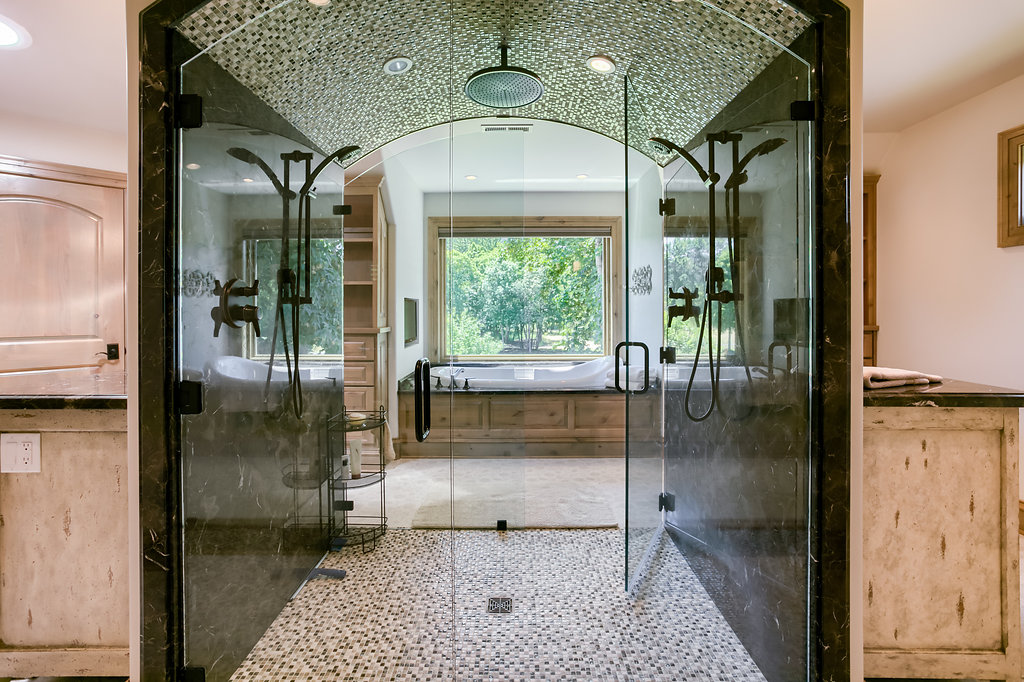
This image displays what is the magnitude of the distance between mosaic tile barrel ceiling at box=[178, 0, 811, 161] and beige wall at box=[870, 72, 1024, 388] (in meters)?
2.19

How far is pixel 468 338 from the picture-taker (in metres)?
2.07

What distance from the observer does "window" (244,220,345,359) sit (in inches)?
71.3

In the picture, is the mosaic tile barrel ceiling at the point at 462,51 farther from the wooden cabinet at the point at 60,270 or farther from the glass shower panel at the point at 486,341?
the wooden cabinet at the point at 60,270

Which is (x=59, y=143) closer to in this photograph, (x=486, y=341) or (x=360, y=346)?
(x=360, y=346)

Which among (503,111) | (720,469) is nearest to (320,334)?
(503,111)

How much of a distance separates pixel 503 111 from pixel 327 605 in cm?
230

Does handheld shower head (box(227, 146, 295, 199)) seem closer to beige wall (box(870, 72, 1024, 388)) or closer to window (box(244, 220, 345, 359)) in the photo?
window (box(244, 220, 345, 359))

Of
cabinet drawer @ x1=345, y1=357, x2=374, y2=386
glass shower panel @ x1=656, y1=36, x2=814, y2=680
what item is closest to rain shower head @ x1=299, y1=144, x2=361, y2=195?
cabinet drawer @ x1=345, y1=357, x2=374, y2=386

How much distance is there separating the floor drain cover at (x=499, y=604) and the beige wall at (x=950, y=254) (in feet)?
9.87

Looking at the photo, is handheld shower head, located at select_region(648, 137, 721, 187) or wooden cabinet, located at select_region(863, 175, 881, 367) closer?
handheld shower head, located at select_region(648, 137, 721, 187)

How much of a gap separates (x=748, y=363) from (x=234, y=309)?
5.75ft

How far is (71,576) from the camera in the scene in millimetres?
1618

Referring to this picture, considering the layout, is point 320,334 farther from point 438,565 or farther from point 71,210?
point 71,210

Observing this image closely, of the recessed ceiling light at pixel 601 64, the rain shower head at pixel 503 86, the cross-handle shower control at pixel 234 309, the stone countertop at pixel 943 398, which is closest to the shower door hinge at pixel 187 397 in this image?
the cross-handle shower control at pixel 234 309
